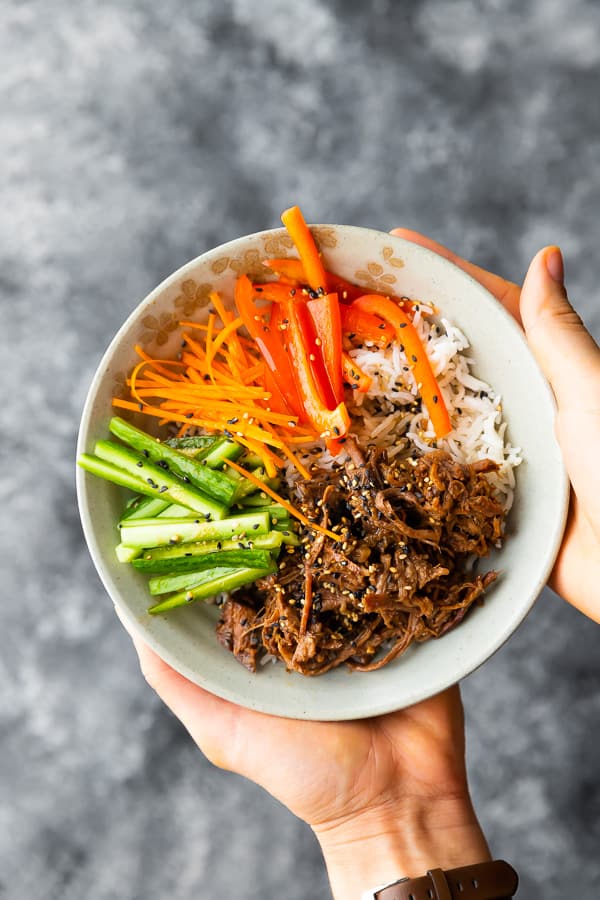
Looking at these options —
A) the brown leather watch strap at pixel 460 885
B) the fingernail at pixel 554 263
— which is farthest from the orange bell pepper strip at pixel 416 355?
the brown leather watch strap at pixel 460 885

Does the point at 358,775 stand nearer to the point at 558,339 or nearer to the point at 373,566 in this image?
the point at 373,566

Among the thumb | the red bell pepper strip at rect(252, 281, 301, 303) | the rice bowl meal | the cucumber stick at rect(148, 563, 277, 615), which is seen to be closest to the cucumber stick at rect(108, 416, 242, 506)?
the rice bowl meal

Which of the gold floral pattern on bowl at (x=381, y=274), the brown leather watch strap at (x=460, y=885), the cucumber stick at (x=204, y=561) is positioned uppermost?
the gold floral pattern on bowl at (x=381, y=274)

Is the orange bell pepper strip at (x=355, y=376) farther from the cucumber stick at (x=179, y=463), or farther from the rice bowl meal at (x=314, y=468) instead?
the cucumber stick at (x=179, y=463)

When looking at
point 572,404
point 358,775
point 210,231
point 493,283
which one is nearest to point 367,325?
point 493,283

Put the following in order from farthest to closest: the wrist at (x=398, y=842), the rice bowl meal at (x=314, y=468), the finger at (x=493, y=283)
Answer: the finger at (x=493, y=283)
the wrist at (x=398, y=842)
the rice bowl meal at (x=314, y=468)

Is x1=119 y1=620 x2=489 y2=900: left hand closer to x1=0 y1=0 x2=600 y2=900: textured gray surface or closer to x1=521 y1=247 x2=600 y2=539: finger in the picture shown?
x1=0 y1=0 x2=600 y2=900: textured gray surface

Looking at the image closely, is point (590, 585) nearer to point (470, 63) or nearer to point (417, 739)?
point (417, 739)
